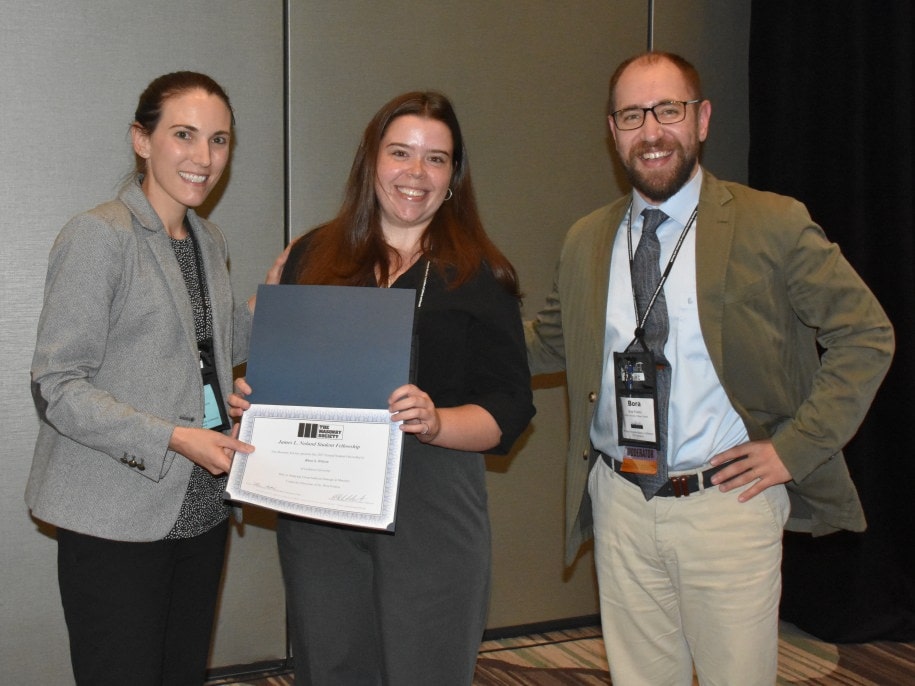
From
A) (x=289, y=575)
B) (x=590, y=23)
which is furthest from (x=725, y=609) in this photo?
(x=590, y=23)

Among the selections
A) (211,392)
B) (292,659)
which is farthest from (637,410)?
(292,659)

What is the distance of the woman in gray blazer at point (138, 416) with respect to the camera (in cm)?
→ 182

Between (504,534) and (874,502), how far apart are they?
1.58 meters

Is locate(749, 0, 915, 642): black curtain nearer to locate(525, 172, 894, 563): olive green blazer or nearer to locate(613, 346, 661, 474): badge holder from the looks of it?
→ locate(525, 172, 894, 563): olive green blazer

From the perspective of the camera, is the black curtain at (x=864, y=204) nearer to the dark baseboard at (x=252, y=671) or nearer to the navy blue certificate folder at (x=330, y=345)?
the dark baseboard at (x=252, y=671)

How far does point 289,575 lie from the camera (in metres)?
1.86

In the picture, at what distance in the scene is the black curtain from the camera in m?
3.72

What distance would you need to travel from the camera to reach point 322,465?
5.81ft

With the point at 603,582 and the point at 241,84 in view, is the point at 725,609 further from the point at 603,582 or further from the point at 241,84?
the point at 241,84

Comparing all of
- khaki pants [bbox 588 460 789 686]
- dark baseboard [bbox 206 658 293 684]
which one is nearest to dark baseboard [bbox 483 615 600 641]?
dark baseboard [bbox 206 658 293 684]

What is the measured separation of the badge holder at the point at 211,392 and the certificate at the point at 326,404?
20 cm

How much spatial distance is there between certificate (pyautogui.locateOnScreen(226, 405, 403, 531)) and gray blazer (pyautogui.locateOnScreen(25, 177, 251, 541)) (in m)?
0.19

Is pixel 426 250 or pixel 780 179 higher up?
pixel 780 179

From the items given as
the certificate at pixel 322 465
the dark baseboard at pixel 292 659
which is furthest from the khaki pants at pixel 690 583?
the dark baseboard at pixel 292 659
